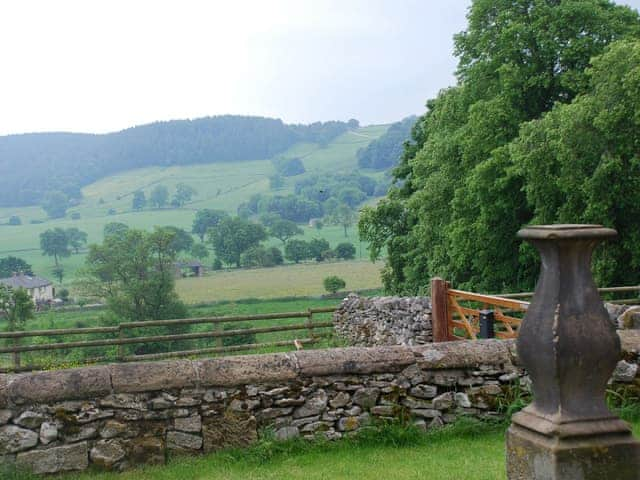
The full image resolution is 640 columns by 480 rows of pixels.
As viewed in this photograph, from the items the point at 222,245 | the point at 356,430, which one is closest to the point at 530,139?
the point at 356,430

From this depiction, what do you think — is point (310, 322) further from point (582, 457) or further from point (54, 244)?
point (54, 244)

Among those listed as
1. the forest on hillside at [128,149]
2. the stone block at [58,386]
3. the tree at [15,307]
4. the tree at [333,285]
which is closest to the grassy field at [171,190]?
the forest on hillside at [128,149]

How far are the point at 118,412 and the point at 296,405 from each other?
1.37 meters

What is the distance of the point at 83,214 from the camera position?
132 metres

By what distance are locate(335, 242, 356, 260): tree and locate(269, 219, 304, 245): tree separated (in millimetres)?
12390

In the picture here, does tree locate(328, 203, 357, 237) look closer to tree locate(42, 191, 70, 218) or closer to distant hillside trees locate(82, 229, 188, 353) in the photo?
tree locate(42, 191, 70, 218)

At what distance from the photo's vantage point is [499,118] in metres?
21.9

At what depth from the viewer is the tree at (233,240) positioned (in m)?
86.4

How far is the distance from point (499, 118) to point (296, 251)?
66.2 metres

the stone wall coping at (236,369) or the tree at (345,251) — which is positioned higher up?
the stone wall coping at (236,369)

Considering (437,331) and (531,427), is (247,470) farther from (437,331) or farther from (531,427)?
(437,331)

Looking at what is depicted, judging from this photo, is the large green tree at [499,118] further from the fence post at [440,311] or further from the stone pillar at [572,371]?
the stone pillar at [572,371]

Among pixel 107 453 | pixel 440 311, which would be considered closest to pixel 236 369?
pixel 107 453

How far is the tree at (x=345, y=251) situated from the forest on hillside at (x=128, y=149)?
76844 millimetres
